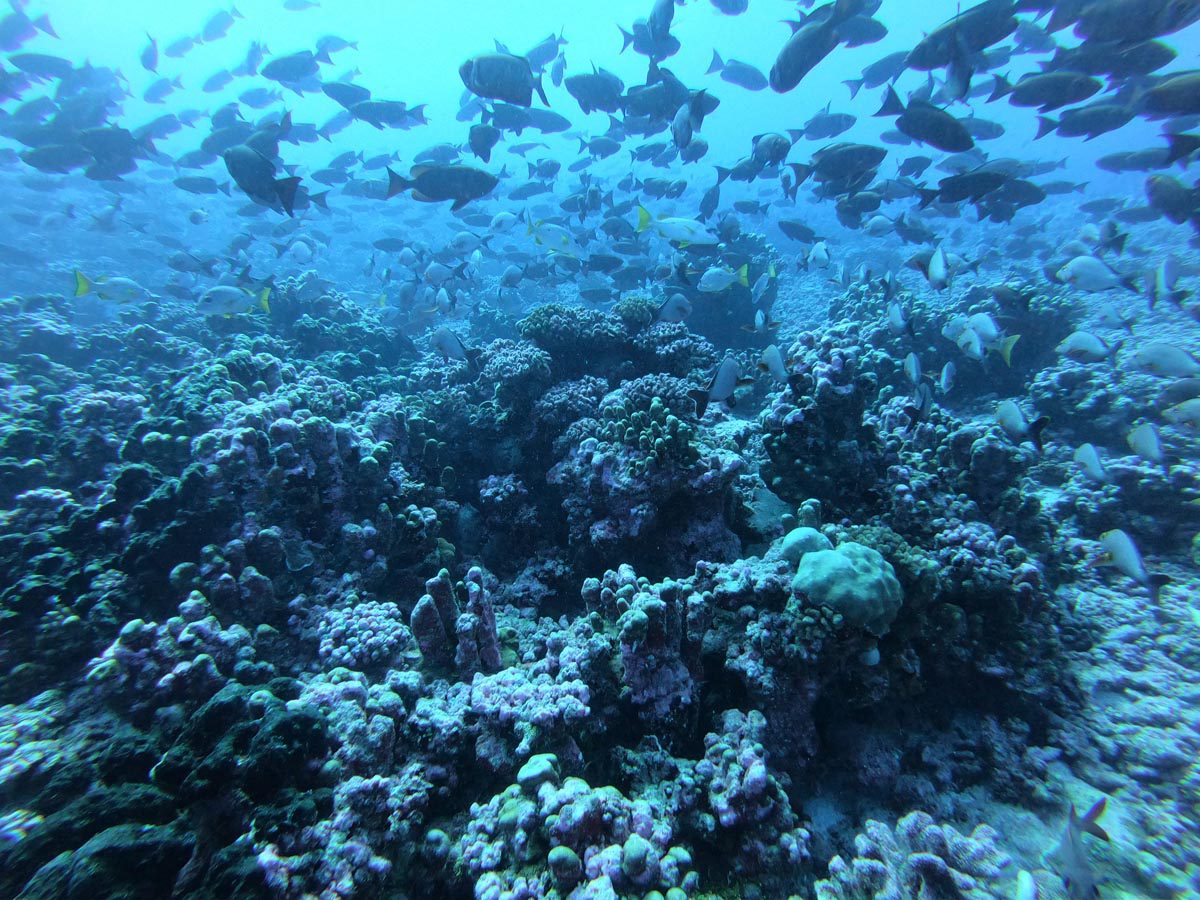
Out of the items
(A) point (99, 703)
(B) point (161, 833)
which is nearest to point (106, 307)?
(A) point (99, 703)

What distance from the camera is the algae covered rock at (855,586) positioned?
10.4 ft

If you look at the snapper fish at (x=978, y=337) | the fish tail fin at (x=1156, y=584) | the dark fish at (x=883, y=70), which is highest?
the dark fish at (x=883, y=70)

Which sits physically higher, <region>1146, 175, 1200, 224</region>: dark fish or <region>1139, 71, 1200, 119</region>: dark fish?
<region>1139, 71, 1200, 119</region>: dark fish

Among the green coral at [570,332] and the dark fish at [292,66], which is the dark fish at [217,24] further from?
the green coral at [570,332]

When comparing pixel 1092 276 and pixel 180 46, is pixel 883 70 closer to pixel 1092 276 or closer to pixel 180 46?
pixel 1092 276

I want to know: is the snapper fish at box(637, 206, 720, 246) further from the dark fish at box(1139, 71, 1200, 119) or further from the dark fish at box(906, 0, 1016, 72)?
the dark fish at box(1139, 71, 1200, 119)

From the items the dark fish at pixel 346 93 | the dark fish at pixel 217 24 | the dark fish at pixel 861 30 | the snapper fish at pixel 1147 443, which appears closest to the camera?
the snapper fish at pixel 1147 443

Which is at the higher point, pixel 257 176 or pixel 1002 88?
pixel 1002 88

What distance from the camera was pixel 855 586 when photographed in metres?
3.19

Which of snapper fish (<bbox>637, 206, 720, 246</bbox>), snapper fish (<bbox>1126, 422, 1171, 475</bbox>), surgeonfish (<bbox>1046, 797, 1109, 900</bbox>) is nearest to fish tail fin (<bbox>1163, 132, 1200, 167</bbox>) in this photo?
snapper fish (<bbox>1126, 422, 1171, 475</bbox>)

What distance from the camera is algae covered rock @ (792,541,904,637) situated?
3164 millimetres

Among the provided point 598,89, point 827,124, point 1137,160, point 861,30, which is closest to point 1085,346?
point 861,30

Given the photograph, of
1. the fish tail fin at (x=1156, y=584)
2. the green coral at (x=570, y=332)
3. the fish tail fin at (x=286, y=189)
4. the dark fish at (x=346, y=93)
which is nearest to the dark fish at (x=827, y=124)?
the green coral at (x=570, y=332)

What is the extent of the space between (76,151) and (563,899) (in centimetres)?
1975
